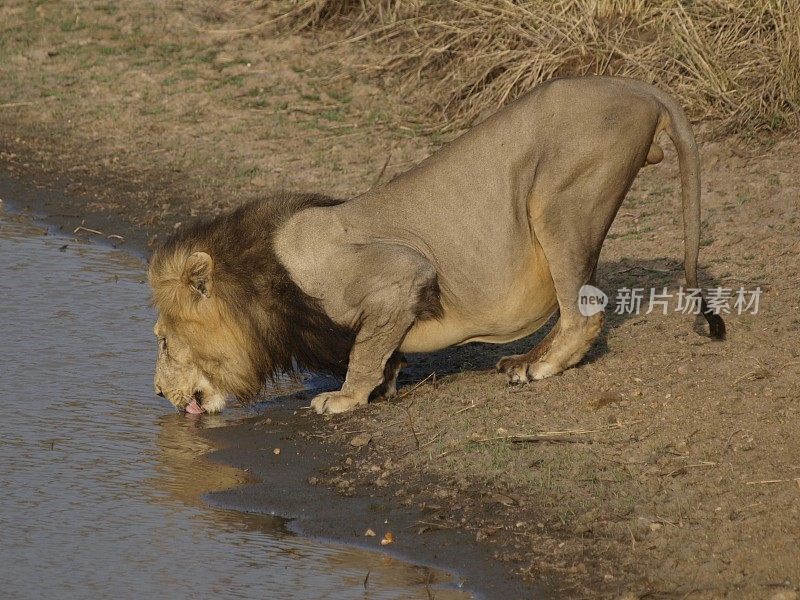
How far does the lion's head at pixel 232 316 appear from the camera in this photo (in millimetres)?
6477

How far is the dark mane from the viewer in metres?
6.46

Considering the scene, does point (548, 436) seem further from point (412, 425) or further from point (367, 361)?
point (367, 361)

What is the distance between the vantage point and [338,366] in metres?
6.66

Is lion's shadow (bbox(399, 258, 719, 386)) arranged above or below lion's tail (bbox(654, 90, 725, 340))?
below

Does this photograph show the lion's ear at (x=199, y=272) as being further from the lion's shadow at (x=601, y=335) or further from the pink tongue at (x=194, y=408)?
the lion's shadow at (x=601, y=335)

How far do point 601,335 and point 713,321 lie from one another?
0.78 meters

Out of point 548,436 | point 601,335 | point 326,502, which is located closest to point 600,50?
point 601,335

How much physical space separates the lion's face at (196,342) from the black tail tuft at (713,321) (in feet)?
7.00

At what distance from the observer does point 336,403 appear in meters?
6.58

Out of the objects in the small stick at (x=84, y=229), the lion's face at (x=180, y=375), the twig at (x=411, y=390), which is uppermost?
the lion's face at (x=180, y=375)

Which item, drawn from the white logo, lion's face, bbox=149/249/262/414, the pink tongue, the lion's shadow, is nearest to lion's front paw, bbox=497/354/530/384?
the lion's shadow

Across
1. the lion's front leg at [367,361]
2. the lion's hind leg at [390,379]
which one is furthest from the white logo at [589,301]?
the lion's hind leg at [390,379]

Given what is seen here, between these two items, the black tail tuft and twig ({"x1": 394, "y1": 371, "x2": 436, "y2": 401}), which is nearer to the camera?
the black tail tuft

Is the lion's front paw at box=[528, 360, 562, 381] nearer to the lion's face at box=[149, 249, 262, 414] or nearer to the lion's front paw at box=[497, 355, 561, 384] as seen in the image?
the lion's front paw at box=[497, 355, 561, 384]
